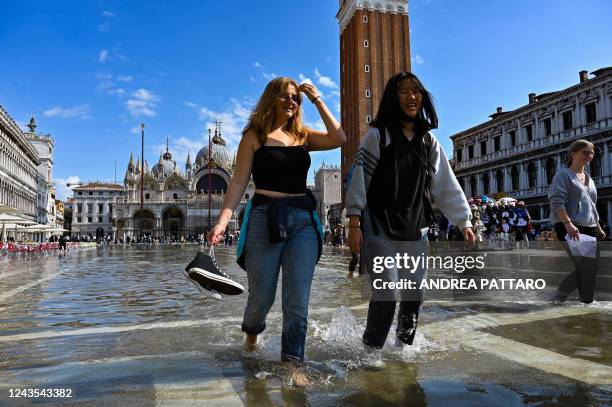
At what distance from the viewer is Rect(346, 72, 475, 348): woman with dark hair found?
2.63 m

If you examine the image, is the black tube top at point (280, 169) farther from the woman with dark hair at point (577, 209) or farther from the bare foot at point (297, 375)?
the woman with dark hair at point (577, 209)

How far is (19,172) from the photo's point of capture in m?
46.6

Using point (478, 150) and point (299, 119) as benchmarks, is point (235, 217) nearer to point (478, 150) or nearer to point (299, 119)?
point (478, 150)

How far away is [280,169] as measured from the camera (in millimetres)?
2545

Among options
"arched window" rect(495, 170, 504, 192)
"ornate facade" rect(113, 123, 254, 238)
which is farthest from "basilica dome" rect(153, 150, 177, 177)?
"arched window" rect(495, 170, 504, 192)

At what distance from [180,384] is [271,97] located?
1.62 meters

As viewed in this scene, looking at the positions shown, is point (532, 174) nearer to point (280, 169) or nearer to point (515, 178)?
point (515, 178)

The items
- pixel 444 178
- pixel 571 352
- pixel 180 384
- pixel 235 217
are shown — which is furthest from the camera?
pixel 235 217

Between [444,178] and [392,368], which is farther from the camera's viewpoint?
[444,178]

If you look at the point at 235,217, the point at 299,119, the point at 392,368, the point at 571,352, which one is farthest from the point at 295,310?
the point at 235,217

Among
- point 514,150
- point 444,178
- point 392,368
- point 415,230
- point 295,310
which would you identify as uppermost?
point 514,150

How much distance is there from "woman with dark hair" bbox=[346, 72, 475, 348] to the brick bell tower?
42948 millimetres

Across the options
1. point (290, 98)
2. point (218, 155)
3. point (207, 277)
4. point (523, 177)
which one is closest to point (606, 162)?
point (523, 177)

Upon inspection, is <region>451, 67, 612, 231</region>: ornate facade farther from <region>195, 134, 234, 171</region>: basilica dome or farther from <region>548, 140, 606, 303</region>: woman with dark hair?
<region>195, 134, 234, 171</region>: basilica dome
